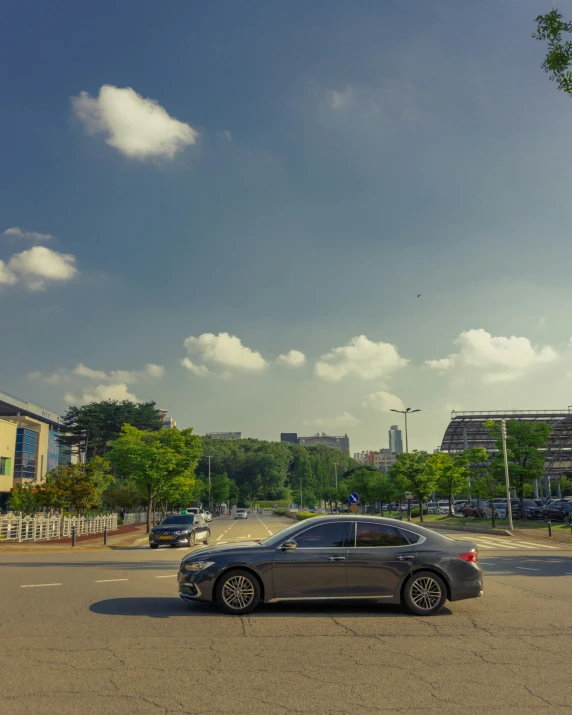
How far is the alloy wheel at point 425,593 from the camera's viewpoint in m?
9.49

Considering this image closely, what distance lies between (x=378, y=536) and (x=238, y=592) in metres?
2.35

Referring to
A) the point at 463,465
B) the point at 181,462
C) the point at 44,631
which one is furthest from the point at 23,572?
the point at 463,465

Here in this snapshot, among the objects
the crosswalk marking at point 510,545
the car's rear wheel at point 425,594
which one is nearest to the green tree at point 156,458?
the crosswalk marking at point 510,545

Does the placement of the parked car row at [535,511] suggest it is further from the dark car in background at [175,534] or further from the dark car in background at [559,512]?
the dark car in background at [175,534]

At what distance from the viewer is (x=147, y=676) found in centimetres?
625

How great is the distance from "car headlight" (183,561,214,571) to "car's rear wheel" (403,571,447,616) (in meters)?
3.08

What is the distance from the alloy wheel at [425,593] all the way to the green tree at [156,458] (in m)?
30.8

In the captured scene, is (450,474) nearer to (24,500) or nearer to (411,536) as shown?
(24,500)

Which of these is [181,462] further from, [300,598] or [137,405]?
[137,405]

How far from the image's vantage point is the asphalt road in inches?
219

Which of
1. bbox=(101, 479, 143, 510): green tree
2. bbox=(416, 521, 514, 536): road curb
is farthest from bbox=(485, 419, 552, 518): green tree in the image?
bbox=(101, 479, 143, 510): green tree

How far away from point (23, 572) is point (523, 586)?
12.3 metres

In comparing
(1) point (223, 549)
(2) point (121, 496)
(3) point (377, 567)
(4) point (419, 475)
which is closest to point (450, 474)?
(4) point (419, 475)

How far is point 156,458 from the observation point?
4059 cm
